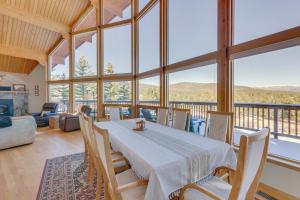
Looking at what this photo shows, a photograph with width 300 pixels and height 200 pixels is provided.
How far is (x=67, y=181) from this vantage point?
2.27m

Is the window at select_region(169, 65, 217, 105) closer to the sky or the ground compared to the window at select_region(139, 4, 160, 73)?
closer to the ground

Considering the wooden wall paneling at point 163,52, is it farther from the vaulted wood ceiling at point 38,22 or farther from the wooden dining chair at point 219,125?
the vaulted wood ceiling at point 38,22

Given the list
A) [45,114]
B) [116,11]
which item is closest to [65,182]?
[45,114]

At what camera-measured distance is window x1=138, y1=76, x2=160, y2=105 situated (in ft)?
14.3

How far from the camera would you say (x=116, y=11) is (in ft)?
18.9

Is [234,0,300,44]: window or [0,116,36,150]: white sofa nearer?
[234,0,300,44]: window

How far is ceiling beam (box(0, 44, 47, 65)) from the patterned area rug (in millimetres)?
6067

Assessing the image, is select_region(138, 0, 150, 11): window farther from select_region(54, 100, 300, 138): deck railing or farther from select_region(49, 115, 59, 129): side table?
select_region(49, 115, 59, 129): side table

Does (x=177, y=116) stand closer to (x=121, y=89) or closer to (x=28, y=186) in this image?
(x=28, y=186)

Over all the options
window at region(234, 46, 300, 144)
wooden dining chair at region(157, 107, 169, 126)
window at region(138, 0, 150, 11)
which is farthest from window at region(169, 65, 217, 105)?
window at region(138, 0, 150, 11)

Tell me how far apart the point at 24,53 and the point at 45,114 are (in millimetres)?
A: 2984

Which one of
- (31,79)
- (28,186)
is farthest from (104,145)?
(31,79)

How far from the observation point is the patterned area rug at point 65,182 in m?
1.95

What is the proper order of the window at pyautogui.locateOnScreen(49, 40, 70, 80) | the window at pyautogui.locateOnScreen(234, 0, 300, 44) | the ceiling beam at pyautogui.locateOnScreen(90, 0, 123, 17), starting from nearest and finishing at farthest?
the window at pyautogui.locateOnScreen(234, 0, 300, 44) → the ceiling beam at pyautogui.locateOnScreen(90, 0, 123, 17) → the window at pyautogui.locateOnScreen(49, 40, 70, 80)
